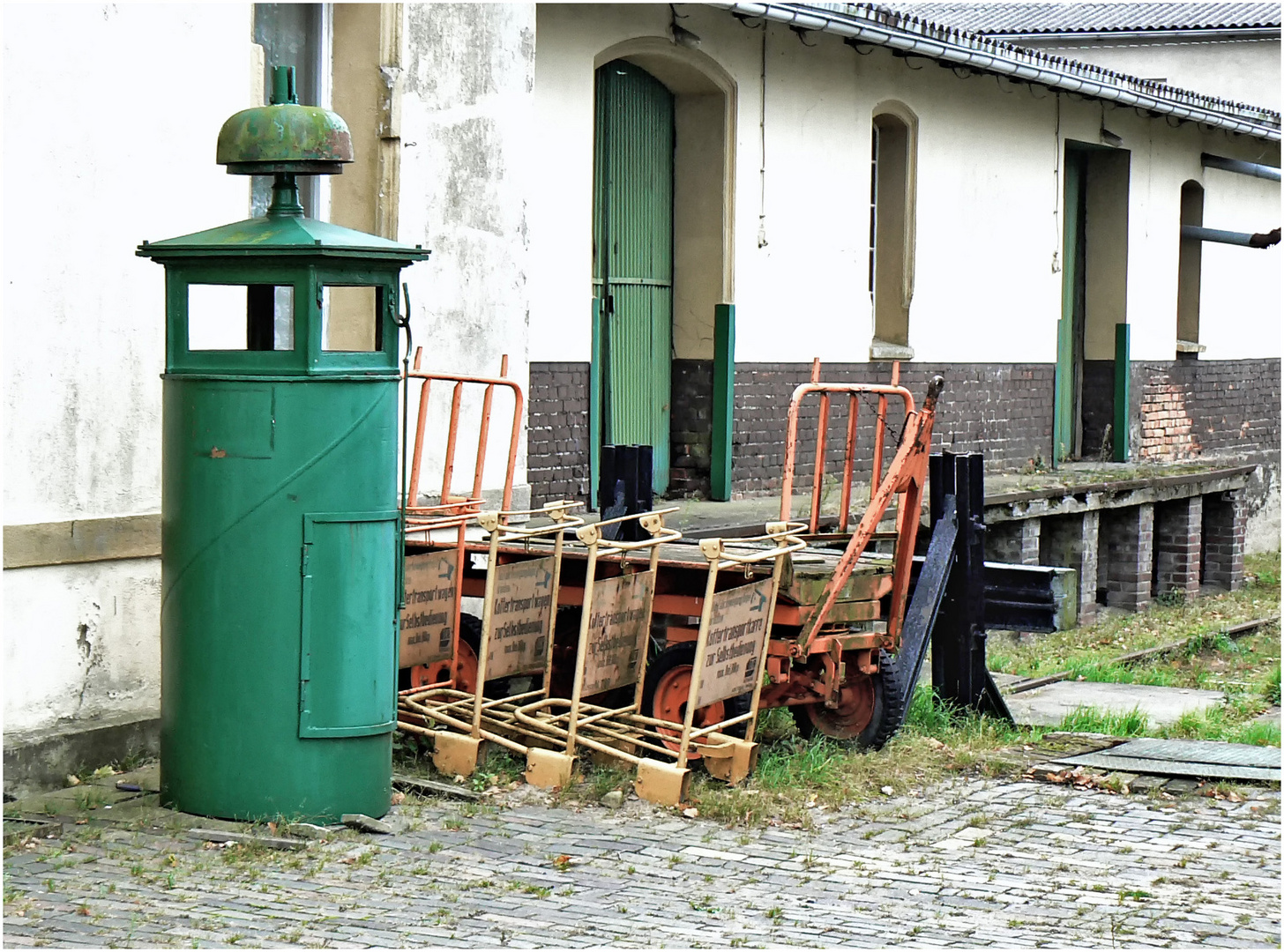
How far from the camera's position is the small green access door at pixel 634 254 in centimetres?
1227

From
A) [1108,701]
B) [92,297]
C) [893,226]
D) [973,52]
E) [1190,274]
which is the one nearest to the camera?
[92,297]

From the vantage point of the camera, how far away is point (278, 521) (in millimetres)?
6145

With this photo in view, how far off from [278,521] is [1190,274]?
16.8 m

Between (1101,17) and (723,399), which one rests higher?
(1101,17)

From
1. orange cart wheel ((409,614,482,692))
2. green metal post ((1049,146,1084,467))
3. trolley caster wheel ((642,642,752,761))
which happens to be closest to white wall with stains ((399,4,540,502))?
orange cart wheel ((409,614,482,692))

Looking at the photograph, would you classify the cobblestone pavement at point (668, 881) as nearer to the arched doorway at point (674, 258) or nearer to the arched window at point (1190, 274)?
the arched doorway at point (674, 258)

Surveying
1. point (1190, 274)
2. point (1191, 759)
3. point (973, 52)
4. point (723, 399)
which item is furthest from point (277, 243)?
point (1190, 274)

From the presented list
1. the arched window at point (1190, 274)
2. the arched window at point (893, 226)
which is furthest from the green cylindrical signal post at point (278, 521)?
the arched window at point (1190, 274)

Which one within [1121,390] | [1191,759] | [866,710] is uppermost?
[1121,390]

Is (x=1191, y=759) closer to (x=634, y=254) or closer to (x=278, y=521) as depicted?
(x=278, y=521)

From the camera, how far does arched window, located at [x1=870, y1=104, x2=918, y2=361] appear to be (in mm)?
15055

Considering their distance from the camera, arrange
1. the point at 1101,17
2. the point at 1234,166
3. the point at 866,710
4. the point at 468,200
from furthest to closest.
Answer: the point at 1101,17, the point at 1234,166, the point at 468,200, the point at 866,710

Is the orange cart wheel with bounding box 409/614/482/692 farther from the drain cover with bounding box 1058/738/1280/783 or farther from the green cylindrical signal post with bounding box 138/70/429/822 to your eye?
the drain cover with bounding box 1058/738/1280/783

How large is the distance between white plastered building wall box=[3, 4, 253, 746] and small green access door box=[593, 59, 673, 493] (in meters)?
5.02
